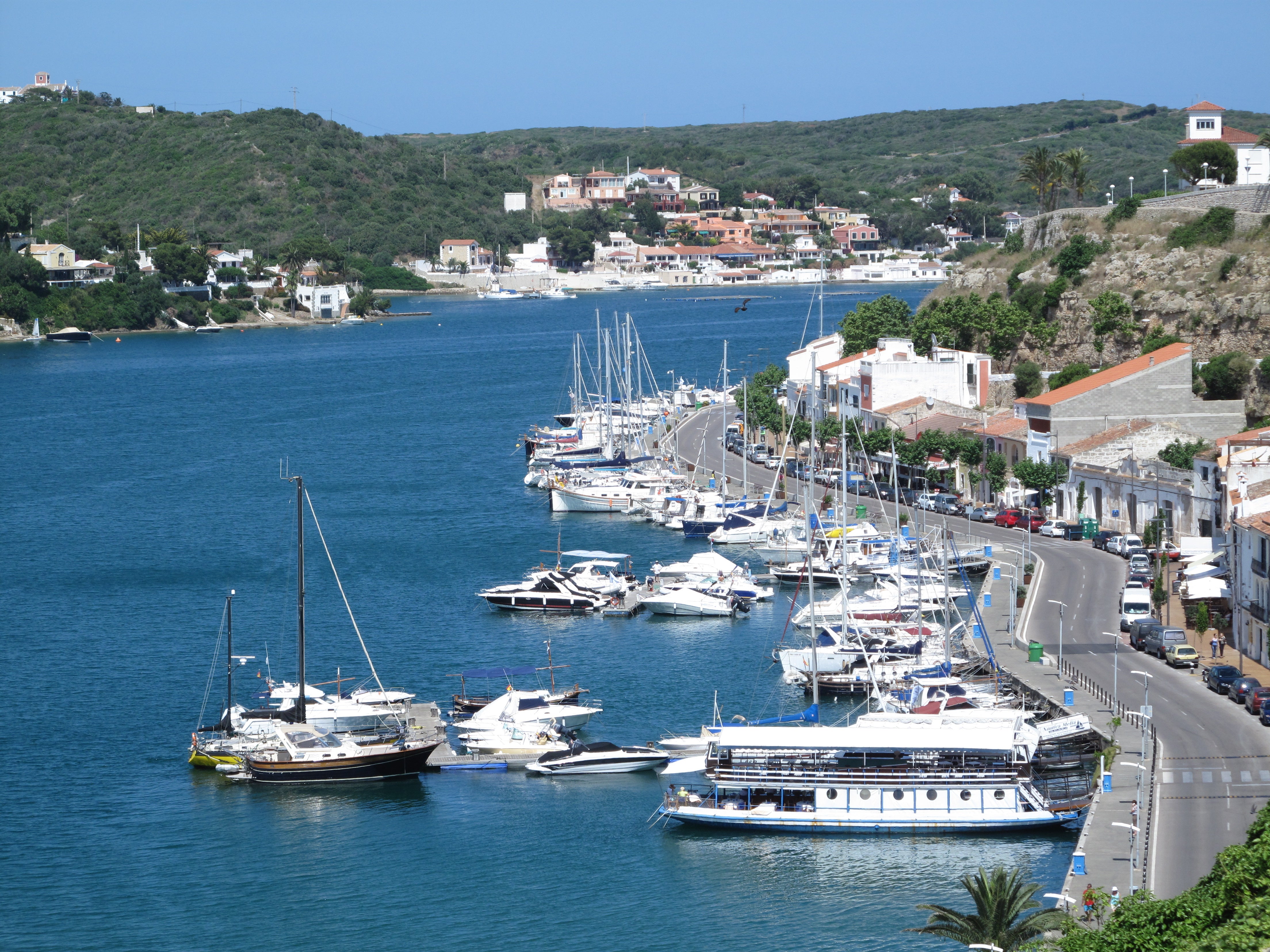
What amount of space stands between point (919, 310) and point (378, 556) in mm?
40134

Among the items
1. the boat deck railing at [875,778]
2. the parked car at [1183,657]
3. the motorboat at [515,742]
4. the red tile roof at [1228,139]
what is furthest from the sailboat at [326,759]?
the red tile roof at [1228,139]

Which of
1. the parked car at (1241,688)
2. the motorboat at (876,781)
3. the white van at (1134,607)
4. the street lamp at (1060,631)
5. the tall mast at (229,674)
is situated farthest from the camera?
the white van at (1134,607)

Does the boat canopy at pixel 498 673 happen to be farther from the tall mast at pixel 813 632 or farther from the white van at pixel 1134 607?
the white van at pixel 1134 607

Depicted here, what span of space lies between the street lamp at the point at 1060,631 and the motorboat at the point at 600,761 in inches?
386

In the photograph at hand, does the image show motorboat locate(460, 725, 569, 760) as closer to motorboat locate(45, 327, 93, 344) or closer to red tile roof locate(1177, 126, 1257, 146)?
red tile roof locate(1177, 126, 1257, 146)

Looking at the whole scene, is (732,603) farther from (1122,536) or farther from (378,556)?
(378,556)

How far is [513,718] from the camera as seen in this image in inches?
1507

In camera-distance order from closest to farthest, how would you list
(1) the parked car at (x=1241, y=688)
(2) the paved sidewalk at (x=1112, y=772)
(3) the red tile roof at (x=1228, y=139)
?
(2) the paved sidewalk at (x=1112, y=772) < (1) the parked car at (x=1241, y=688) < (3) the red tile roof at (x=1228, y=139)

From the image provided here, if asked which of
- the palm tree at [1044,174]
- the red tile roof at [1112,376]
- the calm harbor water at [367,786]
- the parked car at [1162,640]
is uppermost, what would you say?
the palm tree at [1044,174]

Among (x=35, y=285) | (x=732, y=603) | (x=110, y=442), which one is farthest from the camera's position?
(x=35, y=285)

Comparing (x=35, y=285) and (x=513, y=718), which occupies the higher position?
(x=35, y=285)

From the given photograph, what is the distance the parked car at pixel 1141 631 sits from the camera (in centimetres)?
3956

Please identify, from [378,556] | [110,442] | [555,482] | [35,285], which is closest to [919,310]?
[555,482]

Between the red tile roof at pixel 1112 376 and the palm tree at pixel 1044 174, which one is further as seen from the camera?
the palm tree at pixel 1044 174
